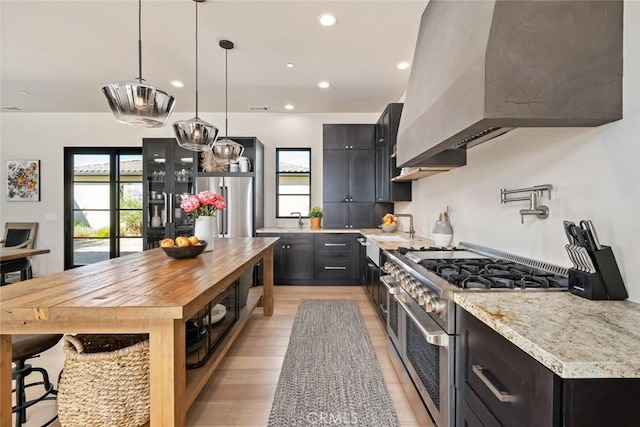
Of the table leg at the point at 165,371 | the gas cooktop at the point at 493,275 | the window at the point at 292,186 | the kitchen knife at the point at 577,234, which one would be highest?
the window at the point at 292,186

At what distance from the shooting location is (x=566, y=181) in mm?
1421

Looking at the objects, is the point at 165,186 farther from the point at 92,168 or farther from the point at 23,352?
the point at 23,352

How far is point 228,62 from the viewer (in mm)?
3287

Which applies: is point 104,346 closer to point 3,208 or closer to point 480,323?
point 480,323

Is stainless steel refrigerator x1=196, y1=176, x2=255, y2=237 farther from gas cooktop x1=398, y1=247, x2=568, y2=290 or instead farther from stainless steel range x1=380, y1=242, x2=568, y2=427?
gas cooktop x1=398, y1=247, x2=568, y2=290

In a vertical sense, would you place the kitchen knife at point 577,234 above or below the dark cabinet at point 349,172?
below

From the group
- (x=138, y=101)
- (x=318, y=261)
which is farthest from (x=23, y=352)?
(x=318, y=261)

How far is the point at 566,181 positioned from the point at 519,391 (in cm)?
113

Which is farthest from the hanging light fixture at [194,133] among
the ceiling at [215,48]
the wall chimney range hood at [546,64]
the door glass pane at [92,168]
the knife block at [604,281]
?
the door glass pane at [92,168]

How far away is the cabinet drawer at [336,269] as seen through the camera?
4523 mm

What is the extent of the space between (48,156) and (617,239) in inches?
299

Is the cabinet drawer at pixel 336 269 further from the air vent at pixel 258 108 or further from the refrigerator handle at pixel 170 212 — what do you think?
the air vent at pixel 258 108

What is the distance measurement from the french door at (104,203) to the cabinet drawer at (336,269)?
354cm

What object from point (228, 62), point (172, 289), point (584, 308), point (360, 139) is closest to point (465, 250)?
point (584, 308)
